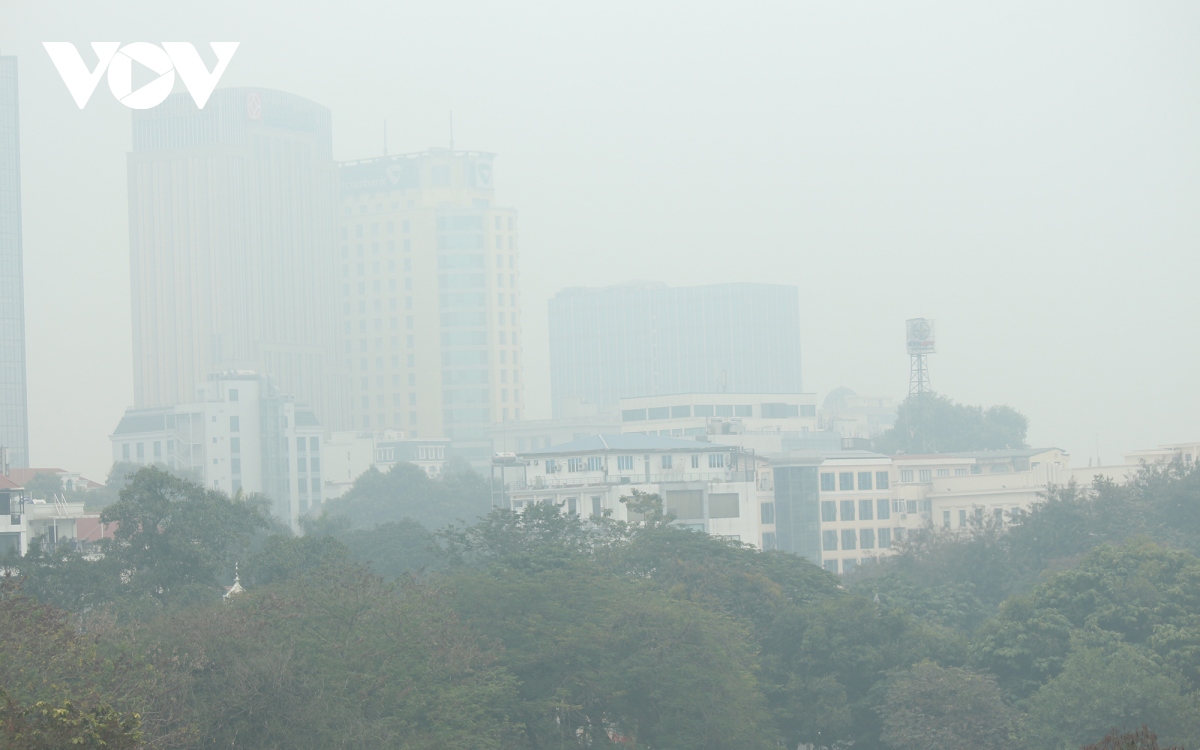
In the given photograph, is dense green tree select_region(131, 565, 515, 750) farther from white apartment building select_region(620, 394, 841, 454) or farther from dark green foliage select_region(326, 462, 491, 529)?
white apartment building select_region(620, 394, 841, 454)

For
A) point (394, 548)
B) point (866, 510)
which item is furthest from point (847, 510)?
point (394, 548)

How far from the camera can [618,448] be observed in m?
74.9

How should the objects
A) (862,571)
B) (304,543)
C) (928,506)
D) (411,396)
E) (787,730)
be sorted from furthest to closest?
(411,396) → (928,506) → (862,571) → (304,543) → (787,730)

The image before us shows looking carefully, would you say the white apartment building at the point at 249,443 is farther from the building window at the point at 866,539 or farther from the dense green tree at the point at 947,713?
the dense green tree at the point at 947,713

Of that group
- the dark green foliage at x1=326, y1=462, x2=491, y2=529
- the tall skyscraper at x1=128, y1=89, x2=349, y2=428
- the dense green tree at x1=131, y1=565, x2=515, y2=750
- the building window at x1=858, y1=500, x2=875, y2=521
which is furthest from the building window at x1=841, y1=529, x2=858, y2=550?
the tall skyscraper at x1=128, y1=89, x2=349, y2=428

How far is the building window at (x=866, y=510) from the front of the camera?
9162 cm

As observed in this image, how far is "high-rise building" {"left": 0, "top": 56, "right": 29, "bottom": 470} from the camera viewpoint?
146125mm

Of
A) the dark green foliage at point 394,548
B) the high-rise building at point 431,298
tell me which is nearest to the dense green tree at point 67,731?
the dark green foliage at point 394,548

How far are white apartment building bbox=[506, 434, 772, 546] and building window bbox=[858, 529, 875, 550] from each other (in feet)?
52.8

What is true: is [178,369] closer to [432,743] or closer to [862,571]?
[862,571]

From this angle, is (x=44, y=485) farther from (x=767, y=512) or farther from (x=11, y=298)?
(x=767, y=512)

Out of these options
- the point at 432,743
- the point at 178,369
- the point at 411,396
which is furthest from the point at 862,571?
the point at 178,369

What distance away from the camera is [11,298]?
14838 centimetres

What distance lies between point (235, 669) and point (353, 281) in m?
168
